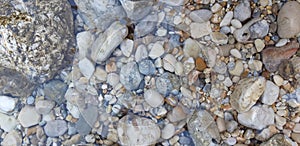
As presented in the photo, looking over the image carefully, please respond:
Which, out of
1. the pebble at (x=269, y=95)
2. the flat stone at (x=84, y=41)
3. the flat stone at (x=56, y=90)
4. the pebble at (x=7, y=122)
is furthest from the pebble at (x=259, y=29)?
the pebble at (x=7, y=122)

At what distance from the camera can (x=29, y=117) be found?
191 cm

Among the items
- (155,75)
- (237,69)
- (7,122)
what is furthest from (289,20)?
(7,122)

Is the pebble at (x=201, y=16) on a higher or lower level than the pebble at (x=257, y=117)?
higher

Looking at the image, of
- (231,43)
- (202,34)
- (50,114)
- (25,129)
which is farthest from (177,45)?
(25,129)

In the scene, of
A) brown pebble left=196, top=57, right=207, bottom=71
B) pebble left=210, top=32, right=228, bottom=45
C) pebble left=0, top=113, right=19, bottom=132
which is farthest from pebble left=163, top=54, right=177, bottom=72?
pebble left=0, top=113, right=19, bottom=132

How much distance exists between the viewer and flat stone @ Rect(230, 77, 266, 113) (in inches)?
71.4

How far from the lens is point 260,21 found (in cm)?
Answer: 188

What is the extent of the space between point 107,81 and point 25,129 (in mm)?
451

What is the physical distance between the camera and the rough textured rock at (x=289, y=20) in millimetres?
1835

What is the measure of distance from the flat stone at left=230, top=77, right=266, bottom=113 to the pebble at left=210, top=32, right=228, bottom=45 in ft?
0.69

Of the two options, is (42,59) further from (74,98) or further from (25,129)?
(25,129)

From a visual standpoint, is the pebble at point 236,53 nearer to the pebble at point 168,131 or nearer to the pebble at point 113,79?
the pebble at point 168,131

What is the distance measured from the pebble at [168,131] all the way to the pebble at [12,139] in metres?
0.68

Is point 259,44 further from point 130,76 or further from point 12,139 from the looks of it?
point 12,139
